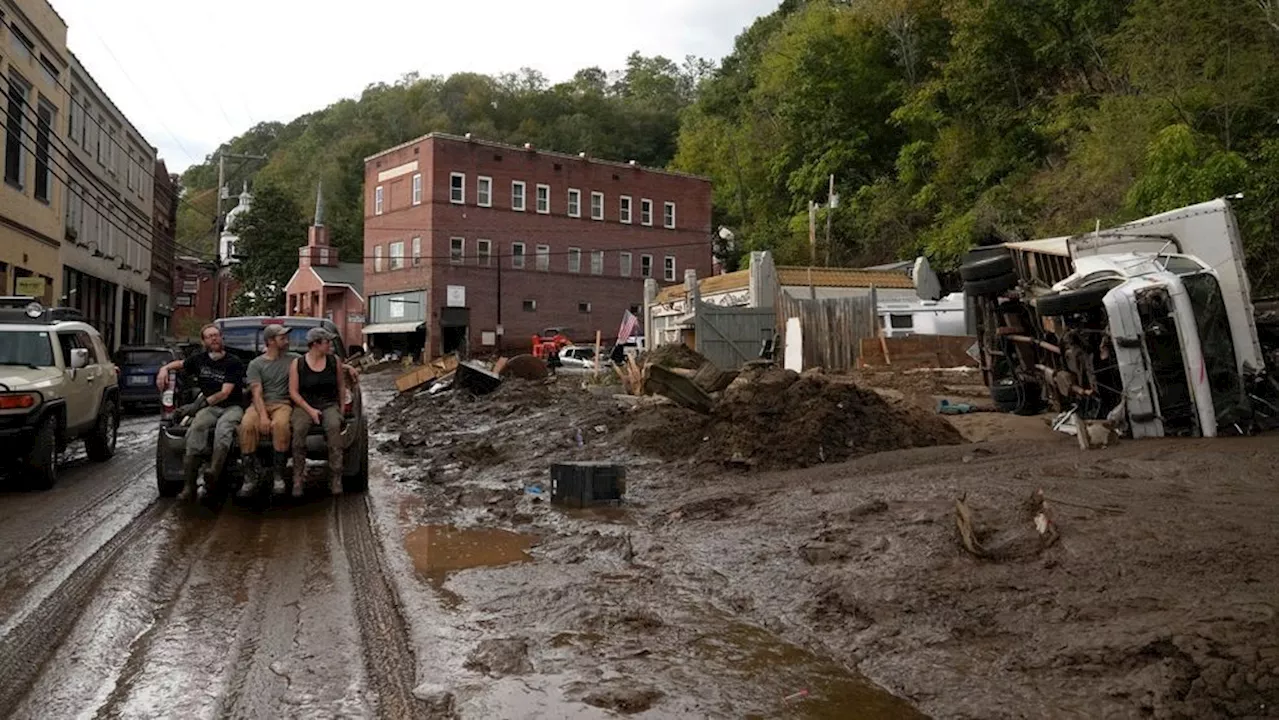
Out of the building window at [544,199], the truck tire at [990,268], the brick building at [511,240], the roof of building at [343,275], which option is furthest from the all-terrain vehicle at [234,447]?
the roof of building at [343,275]

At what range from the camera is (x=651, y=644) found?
205 inches

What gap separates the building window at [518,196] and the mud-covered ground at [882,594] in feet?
158

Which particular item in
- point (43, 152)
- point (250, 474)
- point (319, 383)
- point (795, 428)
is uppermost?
point (43, 152)

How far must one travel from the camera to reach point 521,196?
57188 millimetres

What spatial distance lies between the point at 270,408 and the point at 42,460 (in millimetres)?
3260

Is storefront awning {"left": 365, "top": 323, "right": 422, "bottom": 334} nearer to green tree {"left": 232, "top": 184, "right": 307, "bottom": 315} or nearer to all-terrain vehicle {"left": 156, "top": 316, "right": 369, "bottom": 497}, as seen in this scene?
green tree {"left": 232, "top": 184, "right": 307, "bottom": 315}

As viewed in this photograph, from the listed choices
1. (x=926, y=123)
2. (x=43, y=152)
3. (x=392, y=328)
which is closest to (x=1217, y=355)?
(x=43, y=152)

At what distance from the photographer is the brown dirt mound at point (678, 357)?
24.8 m

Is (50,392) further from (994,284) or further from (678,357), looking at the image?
(678,357)

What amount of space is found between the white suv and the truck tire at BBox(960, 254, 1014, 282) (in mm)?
11650

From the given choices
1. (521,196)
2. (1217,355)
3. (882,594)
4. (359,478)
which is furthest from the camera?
(521,196)

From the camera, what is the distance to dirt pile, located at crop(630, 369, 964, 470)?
11141 mm

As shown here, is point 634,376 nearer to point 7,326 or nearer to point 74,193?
point 7,326

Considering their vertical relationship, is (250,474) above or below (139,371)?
below
